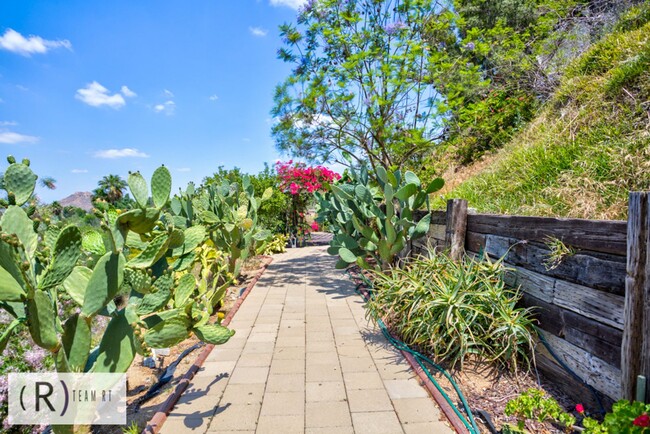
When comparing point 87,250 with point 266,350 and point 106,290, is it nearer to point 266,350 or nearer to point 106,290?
point 106,290

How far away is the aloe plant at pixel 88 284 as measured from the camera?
1.39m

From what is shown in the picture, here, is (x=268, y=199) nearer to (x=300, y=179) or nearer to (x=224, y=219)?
(x=300, y=179)

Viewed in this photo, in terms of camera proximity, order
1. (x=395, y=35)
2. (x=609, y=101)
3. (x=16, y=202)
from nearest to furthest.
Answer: (x=16, y=202)
(x=609, y=101)
(x=395, y=35)

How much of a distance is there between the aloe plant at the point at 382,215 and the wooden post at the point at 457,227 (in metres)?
0.49

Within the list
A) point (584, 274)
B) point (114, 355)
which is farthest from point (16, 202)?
point (584, 274)

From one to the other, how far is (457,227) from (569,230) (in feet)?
4.51

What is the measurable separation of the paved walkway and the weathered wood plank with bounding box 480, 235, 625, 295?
1.16 meters

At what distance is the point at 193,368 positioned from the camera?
2.73m

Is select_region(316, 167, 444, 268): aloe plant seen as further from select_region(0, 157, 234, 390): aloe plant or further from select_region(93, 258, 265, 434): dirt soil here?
select_region(0, 157, 234, 390): aloe plant

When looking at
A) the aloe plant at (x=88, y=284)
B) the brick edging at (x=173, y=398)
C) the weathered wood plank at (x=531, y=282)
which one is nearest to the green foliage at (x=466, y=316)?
the weathered wood plank at (x=531, y=282)

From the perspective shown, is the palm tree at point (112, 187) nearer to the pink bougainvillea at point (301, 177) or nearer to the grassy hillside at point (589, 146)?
the pink bougainvillea at point (301, 177)

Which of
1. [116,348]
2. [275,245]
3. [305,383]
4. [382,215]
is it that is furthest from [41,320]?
[275,245]

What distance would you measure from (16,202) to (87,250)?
23.2 inches

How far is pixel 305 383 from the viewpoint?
2.56 m
